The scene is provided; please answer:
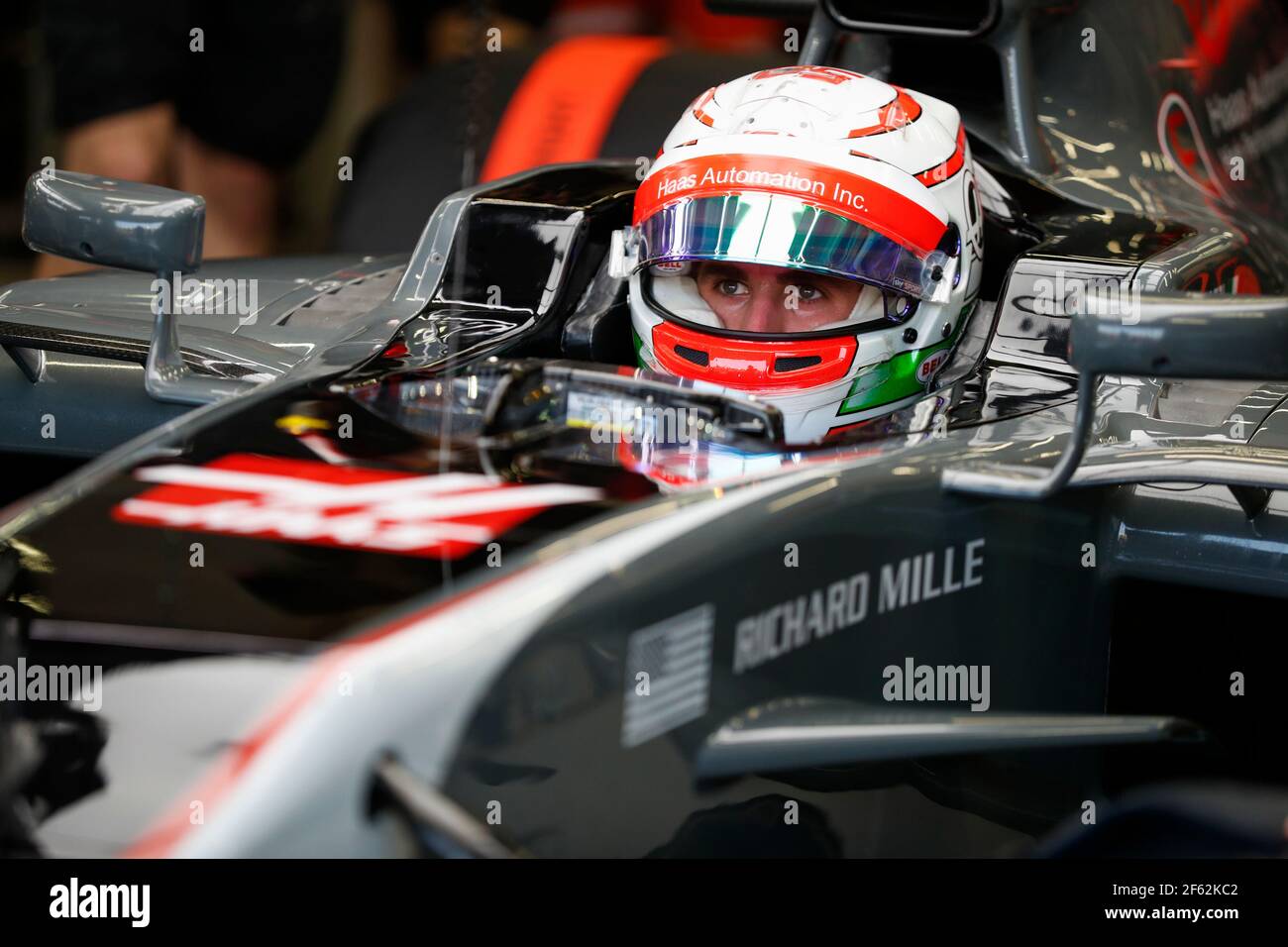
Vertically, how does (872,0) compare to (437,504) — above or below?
above

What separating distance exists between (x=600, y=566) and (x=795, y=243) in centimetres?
82

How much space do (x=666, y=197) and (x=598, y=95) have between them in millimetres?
1632

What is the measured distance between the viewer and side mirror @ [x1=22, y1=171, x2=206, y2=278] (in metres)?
2.02

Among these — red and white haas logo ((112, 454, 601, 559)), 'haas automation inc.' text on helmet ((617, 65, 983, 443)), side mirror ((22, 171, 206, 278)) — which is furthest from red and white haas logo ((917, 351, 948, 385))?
side mirror ((22, 171, 206, 278))

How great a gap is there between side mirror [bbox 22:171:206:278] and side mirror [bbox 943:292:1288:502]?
1036 mm

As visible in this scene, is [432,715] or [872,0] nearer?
[432,715]

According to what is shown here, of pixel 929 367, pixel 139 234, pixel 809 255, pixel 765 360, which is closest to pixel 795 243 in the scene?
pixel 809 255

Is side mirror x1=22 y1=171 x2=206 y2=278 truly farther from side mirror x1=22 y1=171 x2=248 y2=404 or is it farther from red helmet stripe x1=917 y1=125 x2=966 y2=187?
red helmet stripe x1=917 y1=125 x2=966 y2=187

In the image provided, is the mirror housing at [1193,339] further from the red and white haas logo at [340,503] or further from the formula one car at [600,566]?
the red and white haas logo at [340,503]

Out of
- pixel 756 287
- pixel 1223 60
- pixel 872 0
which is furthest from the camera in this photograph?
pixel 1223 60

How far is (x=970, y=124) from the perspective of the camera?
2.91 metres

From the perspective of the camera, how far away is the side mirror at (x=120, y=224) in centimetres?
202
